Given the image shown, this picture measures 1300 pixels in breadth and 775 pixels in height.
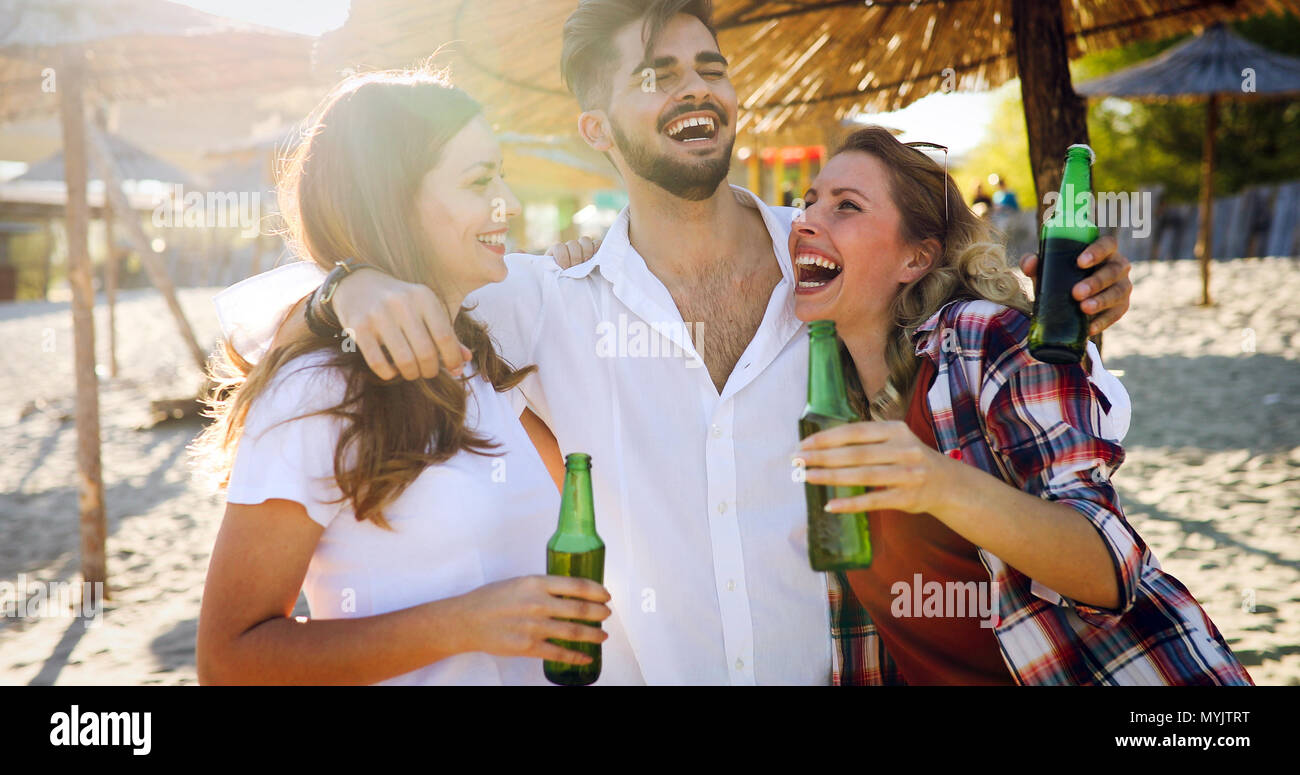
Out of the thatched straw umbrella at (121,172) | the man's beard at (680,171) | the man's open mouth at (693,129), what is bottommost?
the man's beard at (680,171)

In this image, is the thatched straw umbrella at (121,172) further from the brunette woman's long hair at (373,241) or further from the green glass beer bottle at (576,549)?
the green glass beer bottle at (576,549)

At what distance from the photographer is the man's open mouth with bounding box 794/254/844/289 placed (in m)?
2.42

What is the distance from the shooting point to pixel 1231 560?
5082mm

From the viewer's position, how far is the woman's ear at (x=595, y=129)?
2.98m

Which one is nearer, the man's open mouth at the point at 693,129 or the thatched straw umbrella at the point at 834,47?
the man's open mouth at the point at 693,129

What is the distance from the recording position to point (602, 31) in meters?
2.91

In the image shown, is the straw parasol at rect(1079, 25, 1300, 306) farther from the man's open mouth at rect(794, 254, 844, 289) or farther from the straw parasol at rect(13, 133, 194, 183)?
the straw parasol at rect(13, 133, 194, 183)

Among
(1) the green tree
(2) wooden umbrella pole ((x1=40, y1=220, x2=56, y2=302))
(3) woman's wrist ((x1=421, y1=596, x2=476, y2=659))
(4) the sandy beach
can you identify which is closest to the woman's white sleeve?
(3) woman's wrist ((x1=421, y1=596, x2=476, y2=659))

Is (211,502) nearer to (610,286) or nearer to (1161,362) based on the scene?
(610,286)

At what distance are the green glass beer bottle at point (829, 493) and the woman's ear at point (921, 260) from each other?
2.34 feet

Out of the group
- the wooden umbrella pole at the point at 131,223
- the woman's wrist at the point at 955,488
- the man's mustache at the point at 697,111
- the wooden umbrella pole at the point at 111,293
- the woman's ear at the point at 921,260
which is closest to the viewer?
the woman's wrist at the point at 955,488

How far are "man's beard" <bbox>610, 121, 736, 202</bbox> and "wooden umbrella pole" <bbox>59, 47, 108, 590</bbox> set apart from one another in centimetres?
413

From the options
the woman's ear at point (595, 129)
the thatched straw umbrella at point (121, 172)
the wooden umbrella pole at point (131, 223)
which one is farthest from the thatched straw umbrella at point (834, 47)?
the thatched straw umbrella at point (121, 172)

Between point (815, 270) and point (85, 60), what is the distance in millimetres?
5501
